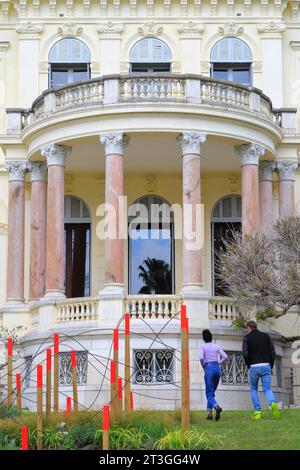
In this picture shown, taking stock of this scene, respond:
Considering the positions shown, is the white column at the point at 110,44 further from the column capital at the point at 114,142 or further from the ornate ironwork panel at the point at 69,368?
the ornate ironwork panel at the point at 69,368

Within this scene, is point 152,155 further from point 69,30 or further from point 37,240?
point 69,30

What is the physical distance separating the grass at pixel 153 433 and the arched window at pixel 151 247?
16434 millimetres

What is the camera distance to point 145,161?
33.5 metres

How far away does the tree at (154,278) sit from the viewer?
35.8 metres

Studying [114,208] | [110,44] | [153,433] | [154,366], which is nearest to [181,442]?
[153,433]

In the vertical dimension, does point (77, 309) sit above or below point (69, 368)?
above

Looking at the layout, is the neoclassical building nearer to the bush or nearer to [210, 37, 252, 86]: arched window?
[210, 37, 252, 86]: arched window

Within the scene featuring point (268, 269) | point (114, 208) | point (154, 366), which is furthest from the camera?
point (114, 208)

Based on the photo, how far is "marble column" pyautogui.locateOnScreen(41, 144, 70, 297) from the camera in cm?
2948

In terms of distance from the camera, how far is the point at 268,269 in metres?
26.2

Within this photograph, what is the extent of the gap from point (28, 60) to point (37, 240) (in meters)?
7.24

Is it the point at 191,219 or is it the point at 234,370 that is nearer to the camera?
the point at 234,370

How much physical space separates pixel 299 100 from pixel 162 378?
12793mm

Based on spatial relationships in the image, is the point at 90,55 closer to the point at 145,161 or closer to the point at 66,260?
the point at 145,161
